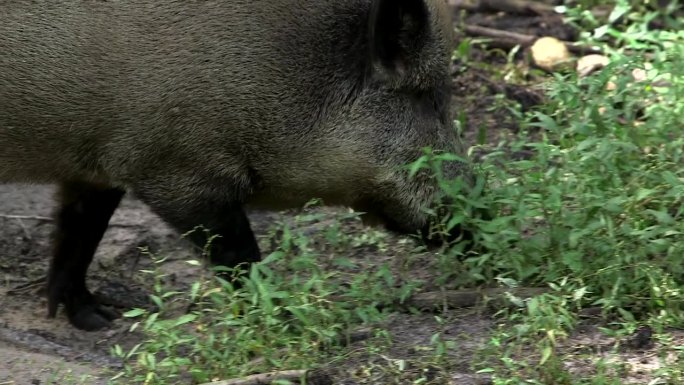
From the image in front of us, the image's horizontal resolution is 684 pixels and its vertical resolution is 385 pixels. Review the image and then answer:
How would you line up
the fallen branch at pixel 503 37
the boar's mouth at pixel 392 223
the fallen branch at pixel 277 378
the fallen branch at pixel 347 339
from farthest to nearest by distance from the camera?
the fallen branch at pixel 503 37 → the boar's mouth at pixel 392 223 → the fallen branch at pixel 347 339 → the fallen branch at pixel 277 378

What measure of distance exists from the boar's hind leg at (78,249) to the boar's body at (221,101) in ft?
1.20

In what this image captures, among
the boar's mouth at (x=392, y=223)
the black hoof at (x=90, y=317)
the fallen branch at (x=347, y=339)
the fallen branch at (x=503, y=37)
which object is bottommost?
the black hoof at (x=90, y=317)

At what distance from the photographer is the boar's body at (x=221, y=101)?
503 centimetres

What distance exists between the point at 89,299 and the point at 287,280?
112 cm

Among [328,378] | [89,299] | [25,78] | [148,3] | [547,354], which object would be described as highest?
[148,3]

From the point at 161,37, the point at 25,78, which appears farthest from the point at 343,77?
the point at 25,78

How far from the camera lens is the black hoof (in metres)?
5.59

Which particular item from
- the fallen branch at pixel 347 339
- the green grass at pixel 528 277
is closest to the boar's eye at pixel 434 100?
the green grass at pixel 528 277

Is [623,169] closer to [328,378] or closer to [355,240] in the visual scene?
[355,240]

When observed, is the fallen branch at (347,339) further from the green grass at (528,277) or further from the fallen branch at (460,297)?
the fallen branch at (460,297)

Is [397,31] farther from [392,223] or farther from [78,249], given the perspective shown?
[78,249]

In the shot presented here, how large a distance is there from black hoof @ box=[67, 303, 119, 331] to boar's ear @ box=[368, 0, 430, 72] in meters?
1.66

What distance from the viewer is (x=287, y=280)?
16.6 feet

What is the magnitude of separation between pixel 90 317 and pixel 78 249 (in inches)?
12.6
